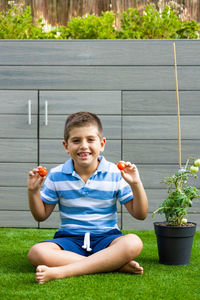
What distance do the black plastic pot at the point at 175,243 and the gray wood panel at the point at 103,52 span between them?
1.31 m

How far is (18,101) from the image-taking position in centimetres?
299

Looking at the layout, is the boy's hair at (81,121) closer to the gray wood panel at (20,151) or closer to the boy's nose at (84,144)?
the boy's nose at (84,144)

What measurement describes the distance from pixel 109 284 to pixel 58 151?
4.73 ft

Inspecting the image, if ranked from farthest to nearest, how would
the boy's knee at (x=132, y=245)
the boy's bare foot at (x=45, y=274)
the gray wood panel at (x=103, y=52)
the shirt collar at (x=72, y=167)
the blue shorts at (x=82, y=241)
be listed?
the gray wood panel at (x=103, y=52), the shirt collar at (x=72, y=167), the blue shorts at (x=82, y=241), the boy's knee at (x=132, y=245), the boy's bare foot at (x=45, y=274)

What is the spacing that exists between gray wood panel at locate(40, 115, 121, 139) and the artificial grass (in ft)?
3.30

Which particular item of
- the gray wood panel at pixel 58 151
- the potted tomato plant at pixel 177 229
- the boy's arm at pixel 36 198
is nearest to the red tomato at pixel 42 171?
the boy's arm at pixel 36 198

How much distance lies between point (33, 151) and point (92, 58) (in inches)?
28.3

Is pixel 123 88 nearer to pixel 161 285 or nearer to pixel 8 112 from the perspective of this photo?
pixel 8 112

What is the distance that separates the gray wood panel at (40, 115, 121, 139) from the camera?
2.96 metres

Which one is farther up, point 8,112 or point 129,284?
point 8,112

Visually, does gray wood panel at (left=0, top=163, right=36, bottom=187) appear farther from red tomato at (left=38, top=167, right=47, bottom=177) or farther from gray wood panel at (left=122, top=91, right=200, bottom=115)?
red tomato at (left=38, top=167, right=47, bottom=177)

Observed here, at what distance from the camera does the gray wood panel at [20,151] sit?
9.78 ft

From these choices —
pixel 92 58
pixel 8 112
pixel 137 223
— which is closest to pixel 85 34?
pixel 92 58

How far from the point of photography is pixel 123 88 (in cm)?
296
